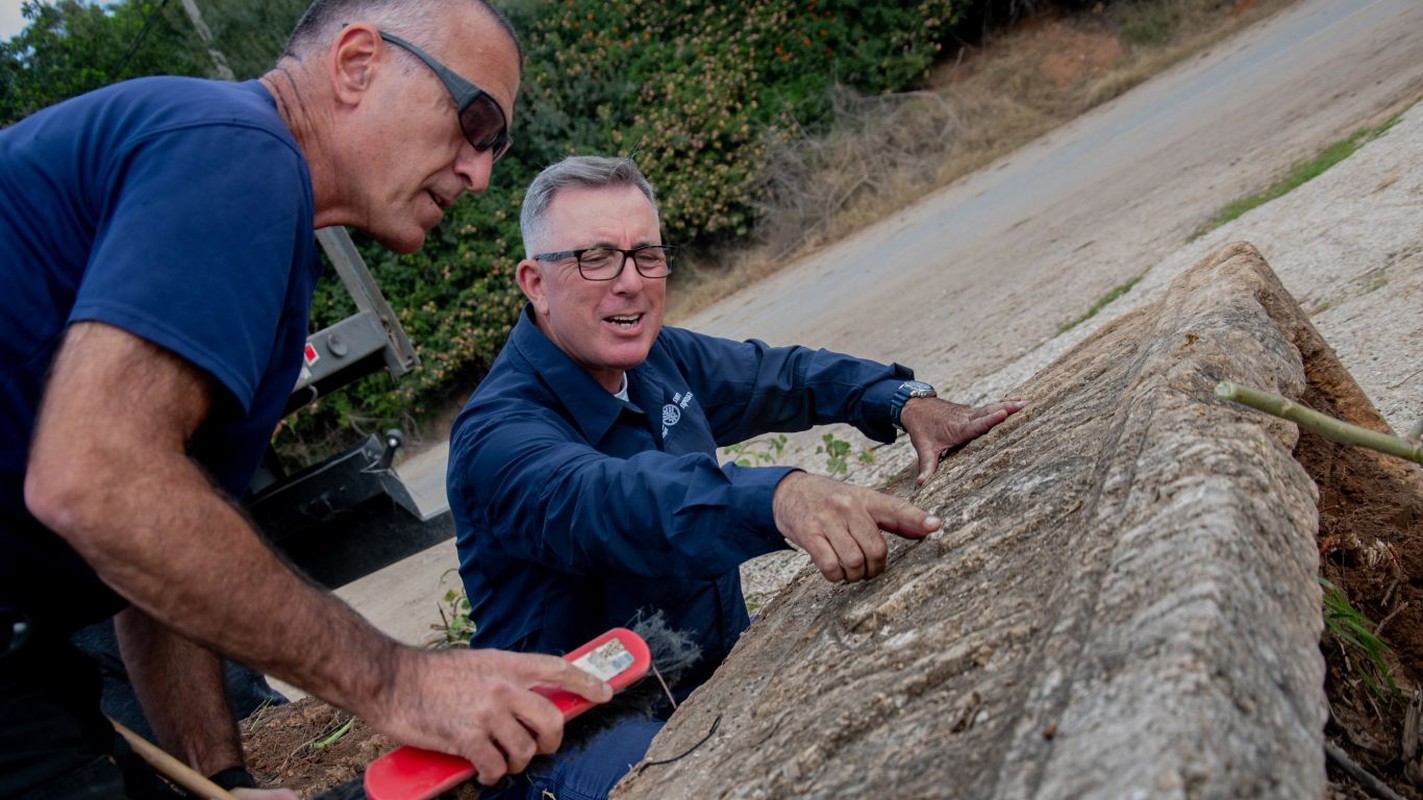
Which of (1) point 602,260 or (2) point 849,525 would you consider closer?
Answer: (2) point 849,525

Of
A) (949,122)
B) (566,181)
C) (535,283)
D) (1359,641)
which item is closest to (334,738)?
(535,283)

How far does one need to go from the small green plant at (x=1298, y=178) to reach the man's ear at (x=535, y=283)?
4.63 meters

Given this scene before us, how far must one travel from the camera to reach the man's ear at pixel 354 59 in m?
1.85

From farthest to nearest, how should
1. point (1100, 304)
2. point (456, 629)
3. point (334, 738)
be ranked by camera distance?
1. point (1100, 304)
2. point (456, 629)
3. point (334, 738)

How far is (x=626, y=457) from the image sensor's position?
2.69 meters

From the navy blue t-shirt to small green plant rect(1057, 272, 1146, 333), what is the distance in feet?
15.3

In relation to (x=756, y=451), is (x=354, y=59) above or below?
above

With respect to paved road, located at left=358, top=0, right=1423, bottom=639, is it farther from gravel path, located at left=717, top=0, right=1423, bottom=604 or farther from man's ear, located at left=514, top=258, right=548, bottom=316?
man's ear, located at left=514, top=258, right=548, bottom=316

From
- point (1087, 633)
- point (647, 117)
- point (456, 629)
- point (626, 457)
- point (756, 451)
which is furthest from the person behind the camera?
point (647, 117)

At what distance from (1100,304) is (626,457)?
3770mm

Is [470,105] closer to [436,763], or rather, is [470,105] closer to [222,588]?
[222,588]

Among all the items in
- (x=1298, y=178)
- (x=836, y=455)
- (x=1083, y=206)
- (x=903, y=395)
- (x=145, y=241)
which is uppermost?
(x=145, y=241)

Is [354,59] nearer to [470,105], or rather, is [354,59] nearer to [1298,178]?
[470,105]

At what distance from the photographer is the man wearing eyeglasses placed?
189 cm
